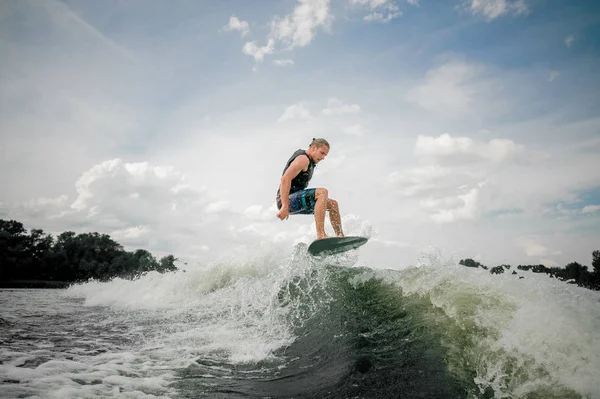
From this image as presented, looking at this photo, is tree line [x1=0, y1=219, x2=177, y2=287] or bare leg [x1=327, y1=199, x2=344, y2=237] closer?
bare leg [x1=327, y1=199, x2=344, y2=237]

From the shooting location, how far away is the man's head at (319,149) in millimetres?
6223

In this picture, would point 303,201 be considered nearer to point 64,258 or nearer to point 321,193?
point 321,193

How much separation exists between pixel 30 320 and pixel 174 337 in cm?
353

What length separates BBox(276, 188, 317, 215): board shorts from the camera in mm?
6207

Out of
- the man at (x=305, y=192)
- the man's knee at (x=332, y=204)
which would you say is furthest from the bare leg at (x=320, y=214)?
the man's knee at (x=332, y=204)

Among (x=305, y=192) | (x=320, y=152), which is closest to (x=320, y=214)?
(x=305, y=192)

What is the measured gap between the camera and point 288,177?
238 inches

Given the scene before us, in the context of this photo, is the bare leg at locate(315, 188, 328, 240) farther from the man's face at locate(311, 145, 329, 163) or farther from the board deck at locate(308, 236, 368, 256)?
the man's face at locate(311, 145, 329, 163)

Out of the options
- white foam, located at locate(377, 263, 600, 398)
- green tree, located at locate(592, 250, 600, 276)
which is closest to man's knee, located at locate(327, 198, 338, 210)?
white foam, located at locate(377, 263, 600, 398)

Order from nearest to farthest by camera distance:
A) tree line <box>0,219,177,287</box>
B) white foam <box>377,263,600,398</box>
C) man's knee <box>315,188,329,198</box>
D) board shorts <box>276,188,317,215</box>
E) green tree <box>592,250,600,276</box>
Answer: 1. white foam <box>377,263,600,398</box>
2. man's knee <box>315,188,329,198</box>
3. board shorts <box>276,188,317,215</box>
4. green tree <box>592,250,600,276</box>
5. tree line <box>0,219,177,287</box>

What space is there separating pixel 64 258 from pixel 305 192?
8067cm

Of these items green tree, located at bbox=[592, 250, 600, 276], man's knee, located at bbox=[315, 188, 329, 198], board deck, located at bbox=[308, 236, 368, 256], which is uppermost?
man's knee, located at bbox=[315, 188, 329, 198]

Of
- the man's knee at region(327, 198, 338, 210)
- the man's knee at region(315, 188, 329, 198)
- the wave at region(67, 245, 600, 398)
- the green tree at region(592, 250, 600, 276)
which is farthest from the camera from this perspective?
the green tree at region(592, 250, 600, 276)

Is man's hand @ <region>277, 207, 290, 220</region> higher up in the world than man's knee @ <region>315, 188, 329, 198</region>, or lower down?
lower down
